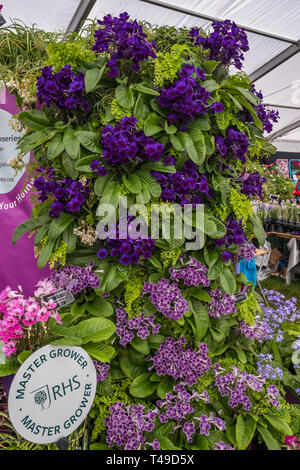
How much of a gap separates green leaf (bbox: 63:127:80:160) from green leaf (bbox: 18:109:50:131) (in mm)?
142

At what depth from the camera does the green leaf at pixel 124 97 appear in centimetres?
130

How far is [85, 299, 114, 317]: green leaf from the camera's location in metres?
1.37

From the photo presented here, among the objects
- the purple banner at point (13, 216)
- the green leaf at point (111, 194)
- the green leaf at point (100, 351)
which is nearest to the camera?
the green leaf at point (100, 351)

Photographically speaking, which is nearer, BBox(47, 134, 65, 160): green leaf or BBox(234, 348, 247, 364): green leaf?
BBox(47, 134, 65, 160): green leaf

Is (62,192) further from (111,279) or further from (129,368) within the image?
(129,368)

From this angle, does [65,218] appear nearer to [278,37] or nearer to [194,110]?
[194,110]

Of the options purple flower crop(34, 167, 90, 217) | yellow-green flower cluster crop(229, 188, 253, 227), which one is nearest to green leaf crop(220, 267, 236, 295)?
yellow-green flower cluster crop(229, 188, 253, 227)

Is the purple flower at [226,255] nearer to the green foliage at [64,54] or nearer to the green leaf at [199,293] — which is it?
the green leaf at [199,293]

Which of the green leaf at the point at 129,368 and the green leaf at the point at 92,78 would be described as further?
the green leaf at the point at 129,368

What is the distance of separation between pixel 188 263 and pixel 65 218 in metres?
0.52

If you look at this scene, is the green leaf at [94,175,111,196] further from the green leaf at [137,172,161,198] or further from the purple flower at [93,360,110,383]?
the purple flower at [93,360,110,383]

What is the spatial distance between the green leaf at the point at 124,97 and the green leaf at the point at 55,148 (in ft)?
0.88

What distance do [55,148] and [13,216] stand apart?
0.69 meters

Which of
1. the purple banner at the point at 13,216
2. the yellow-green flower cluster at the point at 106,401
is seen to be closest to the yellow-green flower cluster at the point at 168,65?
the purple banner at the point at 13,216
